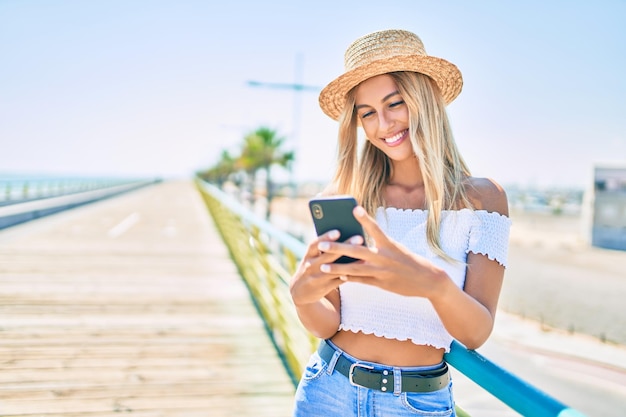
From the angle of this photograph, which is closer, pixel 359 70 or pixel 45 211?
pixel 359 70

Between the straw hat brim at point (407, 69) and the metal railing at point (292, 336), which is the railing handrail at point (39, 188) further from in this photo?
the straw hat brim at point (407, 69)

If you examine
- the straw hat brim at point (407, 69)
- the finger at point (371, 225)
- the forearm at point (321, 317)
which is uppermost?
the straw hat brim at point (407, 69)

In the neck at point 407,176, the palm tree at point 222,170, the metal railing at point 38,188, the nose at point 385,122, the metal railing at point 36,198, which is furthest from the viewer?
the palm tree at point 222,170

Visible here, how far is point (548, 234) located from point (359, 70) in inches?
2149

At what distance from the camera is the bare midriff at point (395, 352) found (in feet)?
4.71

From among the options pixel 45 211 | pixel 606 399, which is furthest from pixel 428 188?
pixel 45 211

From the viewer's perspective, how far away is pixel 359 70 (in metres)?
1.58

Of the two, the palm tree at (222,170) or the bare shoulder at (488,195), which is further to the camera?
the palm tree at (222,170)

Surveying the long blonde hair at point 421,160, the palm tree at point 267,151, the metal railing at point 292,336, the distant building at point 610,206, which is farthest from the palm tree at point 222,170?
the long blonde hair at point 421,160

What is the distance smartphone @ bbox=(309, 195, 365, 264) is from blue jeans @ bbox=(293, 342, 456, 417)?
0.43m

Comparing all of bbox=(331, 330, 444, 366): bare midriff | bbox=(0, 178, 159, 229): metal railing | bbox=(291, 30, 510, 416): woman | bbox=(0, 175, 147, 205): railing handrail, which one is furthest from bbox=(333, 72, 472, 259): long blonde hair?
bbox=(0, 175, 147, 205): railing handrail

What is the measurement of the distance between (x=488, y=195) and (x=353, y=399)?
67 cm

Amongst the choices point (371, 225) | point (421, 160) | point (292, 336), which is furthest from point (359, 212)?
point (292, 336)

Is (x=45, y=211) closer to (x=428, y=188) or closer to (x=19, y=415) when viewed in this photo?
(x=19, y=415)
